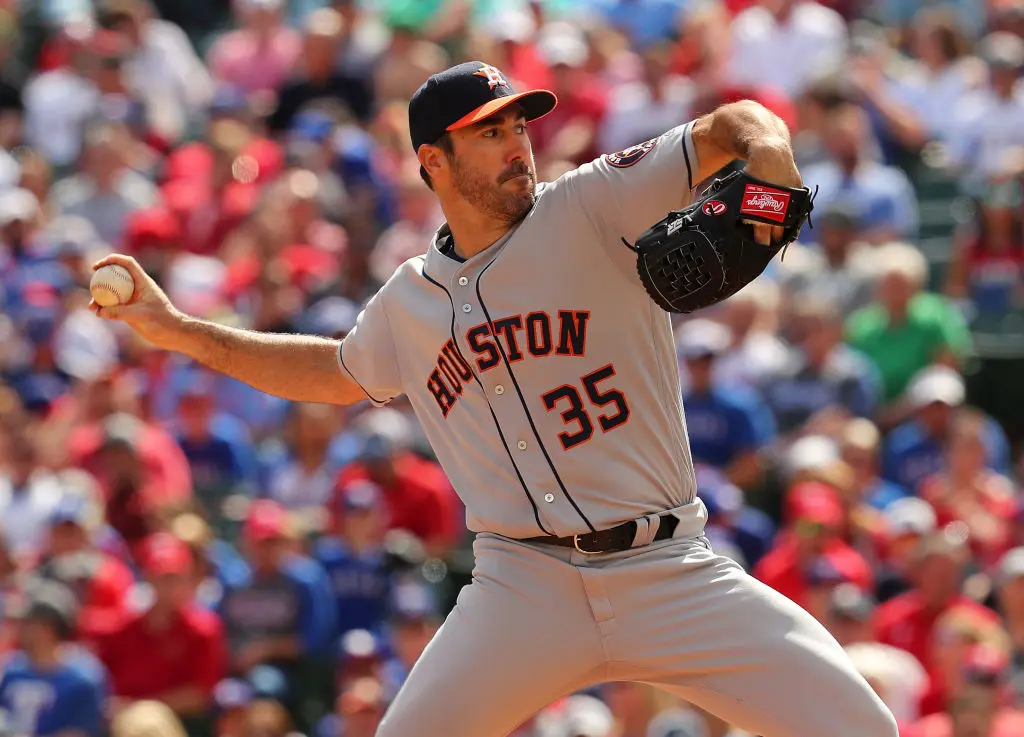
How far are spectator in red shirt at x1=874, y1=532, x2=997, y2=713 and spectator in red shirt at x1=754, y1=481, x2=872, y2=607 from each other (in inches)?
9.7

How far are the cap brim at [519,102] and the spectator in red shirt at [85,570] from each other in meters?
4.90

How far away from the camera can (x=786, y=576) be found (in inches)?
317

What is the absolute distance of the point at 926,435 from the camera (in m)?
8.98

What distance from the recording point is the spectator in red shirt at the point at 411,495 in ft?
28.9

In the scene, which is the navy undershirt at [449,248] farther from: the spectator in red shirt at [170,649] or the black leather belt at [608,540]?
the spectator in red shirt at [170,649]

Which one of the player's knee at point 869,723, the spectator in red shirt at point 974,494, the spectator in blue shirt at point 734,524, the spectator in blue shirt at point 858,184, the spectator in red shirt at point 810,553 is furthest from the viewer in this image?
the spectator in blue shirt at point 858,184

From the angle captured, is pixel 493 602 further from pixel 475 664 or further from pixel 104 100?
pixel 104 100

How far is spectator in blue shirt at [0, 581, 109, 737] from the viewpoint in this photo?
8102 millimetres

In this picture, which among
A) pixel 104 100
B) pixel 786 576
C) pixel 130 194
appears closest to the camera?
pixel 786 576

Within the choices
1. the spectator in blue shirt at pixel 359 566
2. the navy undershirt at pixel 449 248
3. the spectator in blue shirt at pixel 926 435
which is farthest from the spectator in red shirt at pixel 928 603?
the navy undershirt at pixel 449 248

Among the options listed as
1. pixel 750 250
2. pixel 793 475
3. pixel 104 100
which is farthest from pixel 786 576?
pixel 104 100

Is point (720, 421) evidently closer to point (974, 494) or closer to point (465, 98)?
point (974, 494)

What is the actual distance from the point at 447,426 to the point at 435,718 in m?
0.72

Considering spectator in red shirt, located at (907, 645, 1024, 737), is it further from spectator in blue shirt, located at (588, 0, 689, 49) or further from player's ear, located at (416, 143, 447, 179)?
spectator in blue shirt, located at (588, 0, 689, 49)
